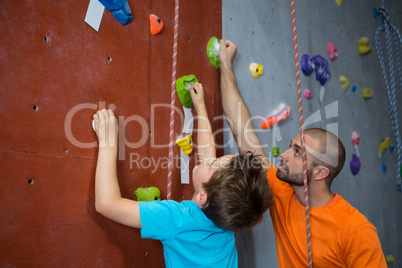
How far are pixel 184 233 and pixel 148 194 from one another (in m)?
0.20

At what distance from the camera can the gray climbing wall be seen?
1.46m

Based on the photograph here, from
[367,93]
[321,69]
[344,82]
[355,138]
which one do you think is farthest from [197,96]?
[367,93]

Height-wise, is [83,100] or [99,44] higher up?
[99,44]

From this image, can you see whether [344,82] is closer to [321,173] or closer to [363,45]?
[363,45]

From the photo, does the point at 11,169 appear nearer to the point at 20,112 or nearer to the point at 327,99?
the point at 20,112

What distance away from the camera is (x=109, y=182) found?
0.82m

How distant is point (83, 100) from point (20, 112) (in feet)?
0.58

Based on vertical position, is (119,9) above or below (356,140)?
above

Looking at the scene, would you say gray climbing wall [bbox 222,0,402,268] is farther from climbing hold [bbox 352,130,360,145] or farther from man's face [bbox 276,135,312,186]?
man's face [bbox 276,135,312,186]

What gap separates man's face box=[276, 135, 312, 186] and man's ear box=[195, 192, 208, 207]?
14.2 inches

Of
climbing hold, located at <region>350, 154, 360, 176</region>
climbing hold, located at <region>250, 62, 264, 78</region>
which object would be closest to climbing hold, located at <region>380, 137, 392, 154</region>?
climbing hold, located at <region>350, 154, 360, 176</region>

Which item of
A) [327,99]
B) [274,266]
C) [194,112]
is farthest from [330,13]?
[274,266]

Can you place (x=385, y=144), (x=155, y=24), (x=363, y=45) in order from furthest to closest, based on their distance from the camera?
(x=385, y=144)
(x=363, y=45)
(x=155, y=24)

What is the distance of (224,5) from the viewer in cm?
141
